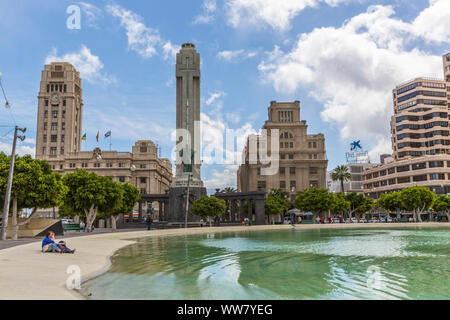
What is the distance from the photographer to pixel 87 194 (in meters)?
39.8

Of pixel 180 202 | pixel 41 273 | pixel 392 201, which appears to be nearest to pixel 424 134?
pixel 392 201

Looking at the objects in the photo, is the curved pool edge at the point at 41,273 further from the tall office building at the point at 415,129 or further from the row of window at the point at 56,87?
the row of window at the point at 56,87

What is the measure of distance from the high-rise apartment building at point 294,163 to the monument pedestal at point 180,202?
141 feet

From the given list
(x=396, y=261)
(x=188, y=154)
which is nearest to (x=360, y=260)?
(x=396, y=261)

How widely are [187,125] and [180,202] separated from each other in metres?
17.6

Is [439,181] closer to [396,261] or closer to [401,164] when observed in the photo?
[401,164]

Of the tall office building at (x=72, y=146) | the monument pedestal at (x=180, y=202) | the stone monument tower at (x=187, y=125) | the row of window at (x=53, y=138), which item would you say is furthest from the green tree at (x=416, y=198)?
the row of window at (x=53, y=138)

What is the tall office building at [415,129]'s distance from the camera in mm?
108856

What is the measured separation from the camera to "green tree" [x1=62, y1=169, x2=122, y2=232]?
132 feet

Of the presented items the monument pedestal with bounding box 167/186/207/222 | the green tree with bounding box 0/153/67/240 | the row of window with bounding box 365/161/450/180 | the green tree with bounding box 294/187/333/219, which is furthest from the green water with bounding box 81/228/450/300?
the row of window with bounding box 365/161/450/180

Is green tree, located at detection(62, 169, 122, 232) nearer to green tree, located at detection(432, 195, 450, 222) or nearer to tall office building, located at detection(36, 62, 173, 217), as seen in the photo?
green tree, located at detection(432, 195, 450, 222)

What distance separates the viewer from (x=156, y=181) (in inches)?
4705

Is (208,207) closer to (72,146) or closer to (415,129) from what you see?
(72,146)
